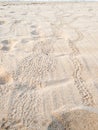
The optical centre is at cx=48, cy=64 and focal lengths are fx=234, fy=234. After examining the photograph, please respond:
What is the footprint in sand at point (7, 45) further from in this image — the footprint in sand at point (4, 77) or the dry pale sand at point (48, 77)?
the footprint in sand at point (4, 77)

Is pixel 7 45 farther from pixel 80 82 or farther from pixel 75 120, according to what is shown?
pixel 75 120

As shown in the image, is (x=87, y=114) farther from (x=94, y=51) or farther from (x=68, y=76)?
(x=94, y=51)

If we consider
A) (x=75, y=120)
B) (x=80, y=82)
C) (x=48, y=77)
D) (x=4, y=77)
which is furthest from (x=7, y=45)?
(x=75, y=120)

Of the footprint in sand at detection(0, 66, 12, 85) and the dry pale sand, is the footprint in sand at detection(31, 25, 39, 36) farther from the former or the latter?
the footprint in sand at detection(0, 66, 12, 85)

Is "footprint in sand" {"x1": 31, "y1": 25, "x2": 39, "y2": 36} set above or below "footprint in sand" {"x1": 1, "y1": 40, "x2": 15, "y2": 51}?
below

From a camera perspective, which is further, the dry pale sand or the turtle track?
the turtle track

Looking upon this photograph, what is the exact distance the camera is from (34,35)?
133 inches

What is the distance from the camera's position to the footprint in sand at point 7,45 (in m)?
2.86

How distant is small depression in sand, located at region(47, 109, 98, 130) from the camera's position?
165 centimetres

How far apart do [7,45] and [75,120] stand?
1603mm

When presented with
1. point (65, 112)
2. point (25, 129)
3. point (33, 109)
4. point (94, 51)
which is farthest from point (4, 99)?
point (94, 51)

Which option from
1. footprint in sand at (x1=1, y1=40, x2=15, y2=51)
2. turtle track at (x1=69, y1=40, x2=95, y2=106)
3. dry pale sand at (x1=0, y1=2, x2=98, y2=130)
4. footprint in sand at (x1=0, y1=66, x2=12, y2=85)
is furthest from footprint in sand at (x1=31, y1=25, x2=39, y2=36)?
footprint in sand at (x1=0, y1=66, x2=12, y2=85)

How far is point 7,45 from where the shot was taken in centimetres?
297

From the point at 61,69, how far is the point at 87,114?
2.50 feet
